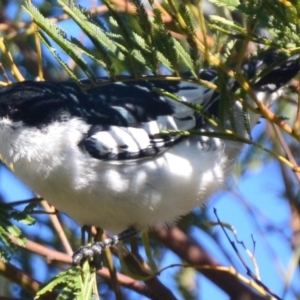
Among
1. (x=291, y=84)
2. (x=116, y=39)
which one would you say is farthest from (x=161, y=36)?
(x=291, y=84)

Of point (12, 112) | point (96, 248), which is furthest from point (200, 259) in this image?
point (12, 112)

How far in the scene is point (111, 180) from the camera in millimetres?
1793

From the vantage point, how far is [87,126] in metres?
1.87

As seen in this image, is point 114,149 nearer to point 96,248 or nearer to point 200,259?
point 96,248

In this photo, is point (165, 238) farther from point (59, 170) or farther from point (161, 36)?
point (161, 36)

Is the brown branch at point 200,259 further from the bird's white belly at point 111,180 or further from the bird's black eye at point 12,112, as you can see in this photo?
the bird's black eye at point 12,112

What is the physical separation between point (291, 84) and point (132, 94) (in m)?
0.41

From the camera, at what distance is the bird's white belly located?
1.78 m

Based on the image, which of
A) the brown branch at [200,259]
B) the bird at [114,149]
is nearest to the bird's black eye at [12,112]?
the bird at [114,149]

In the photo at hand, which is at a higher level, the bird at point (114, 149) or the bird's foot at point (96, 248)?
the bird at point (114, 149)

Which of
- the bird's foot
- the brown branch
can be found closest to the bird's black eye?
the bird's foot

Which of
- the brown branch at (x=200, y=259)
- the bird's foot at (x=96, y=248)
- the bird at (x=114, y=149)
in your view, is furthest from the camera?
the brown branch at (x=200, y=259)

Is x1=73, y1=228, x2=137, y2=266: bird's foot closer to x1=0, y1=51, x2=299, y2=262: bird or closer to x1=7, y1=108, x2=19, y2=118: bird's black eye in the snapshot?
x1=0, y1=51, x2=299, y2=262: bird

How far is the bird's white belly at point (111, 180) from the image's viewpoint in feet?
5.85
